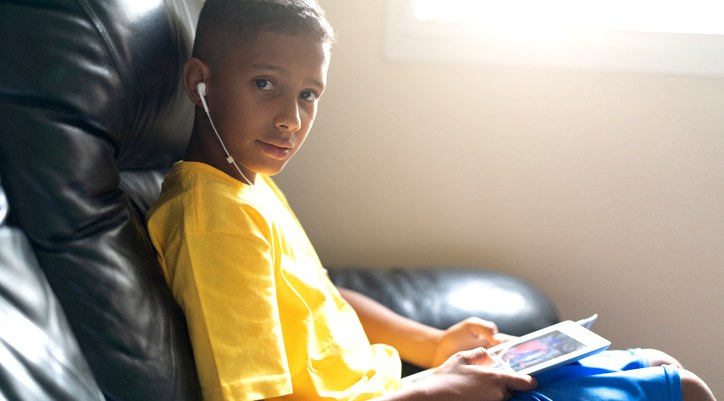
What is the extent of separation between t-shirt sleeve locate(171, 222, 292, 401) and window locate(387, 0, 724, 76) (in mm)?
819

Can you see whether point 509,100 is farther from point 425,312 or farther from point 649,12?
point 425,312

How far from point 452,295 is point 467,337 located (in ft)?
0.62

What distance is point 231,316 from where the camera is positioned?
0.87 metres

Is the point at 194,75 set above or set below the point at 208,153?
above

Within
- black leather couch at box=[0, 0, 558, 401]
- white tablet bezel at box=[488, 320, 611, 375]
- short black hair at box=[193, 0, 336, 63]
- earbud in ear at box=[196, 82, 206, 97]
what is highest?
short black hair at box=[193, 0, 336, 63]

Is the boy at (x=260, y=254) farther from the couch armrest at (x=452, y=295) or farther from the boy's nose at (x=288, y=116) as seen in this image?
the couch armrest at (x=452, y=295)

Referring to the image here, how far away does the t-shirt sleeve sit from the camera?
86 centimetres

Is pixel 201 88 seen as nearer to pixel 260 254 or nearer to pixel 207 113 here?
pixel 207 113

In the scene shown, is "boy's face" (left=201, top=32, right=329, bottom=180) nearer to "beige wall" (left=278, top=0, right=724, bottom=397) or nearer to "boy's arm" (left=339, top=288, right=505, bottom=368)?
"boy's arm" (left=339, top=288, right=505, bottom=368)

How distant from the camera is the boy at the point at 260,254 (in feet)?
2.88

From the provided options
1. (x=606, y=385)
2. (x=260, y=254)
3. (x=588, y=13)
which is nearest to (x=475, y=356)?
(x=606, y=385)

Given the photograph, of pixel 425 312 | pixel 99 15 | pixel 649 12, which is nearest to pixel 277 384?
pixel 99 15

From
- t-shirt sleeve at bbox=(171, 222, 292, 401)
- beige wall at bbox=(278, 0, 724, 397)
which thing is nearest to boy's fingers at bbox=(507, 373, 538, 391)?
t-shirt sleeve at bbox=(171, 222, 292, 401)

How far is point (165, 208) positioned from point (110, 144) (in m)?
0.13
